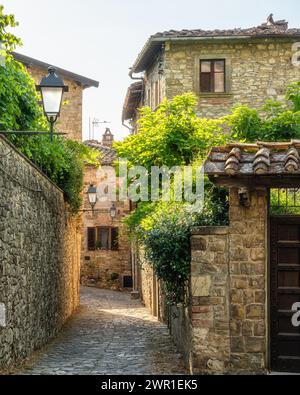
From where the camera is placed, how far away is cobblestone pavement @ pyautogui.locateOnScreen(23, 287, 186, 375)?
10.4 m

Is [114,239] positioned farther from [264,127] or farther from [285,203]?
[285,203]

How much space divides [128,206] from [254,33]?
1521cm

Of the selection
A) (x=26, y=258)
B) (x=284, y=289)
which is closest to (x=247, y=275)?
(x=284, y=289)

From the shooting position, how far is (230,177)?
8664mm

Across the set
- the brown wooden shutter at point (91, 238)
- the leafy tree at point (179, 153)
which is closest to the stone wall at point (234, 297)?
the leafy tree at point (179, 153)

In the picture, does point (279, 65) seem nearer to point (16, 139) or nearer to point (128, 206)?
point (16, 139)

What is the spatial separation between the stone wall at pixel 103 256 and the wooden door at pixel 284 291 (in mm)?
24598

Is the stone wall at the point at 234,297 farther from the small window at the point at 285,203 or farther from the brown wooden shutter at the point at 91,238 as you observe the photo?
the brown wooden shutter at the point at 91,238

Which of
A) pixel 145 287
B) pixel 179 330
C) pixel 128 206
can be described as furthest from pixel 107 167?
pixel 179 330

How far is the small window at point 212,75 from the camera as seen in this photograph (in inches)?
821

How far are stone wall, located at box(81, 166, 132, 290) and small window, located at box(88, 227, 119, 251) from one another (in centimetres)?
16

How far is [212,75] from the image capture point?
2086 cm

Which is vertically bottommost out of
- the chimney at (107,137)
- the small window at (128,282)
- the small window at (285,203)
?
the small window at (128,282)

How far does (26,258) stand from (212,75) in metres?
11.5
